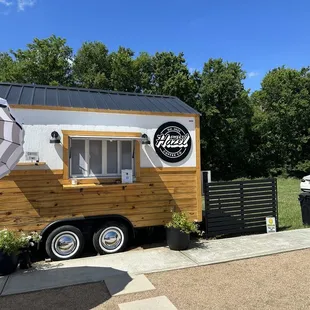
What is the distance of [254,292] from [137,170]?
119 inches

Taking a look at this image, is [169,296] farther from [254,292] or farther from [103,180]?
[103,180]

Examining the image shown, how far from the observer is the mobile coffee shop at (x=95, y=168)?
18.3 ft

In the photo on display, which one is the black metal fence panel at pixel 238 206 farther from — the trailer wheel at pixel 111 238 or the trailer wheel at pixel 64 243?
the trailer wheel at pixel 64 243

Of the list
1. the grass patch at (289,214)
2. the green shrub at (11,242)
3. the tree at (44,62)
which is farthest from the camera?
the tree at (44,62)

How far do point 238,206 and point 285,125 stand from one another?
20.5 metres

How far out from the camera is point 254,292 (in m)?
4.15

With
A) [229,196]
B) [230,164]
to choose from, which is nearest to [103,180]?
[229,196]

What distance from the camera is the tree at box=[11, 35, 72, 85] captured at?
2181cm

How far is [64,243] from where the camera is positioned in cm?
575

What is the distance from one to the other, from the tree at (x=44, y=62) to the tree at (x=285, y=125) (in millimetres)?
15908

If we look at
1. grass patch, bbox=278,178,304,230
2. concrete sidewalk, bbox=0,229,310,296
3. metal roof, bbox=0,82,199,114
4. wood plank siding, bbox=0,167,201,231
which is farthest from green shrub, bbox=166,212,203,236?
grass patch, bbox=278,178,304,230

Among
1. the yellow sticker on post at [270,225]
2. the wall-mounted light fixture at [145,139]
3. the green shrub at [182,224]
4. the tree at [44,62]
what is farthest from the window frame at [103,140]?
the tree at [44,62]

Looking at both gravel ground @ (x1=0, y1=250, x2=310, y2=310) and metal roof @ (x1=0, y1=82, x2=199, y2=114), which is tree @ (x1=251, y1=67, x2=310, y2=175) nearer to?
metal roof @ (x1=0, y1=82, x2=199, y2=114)

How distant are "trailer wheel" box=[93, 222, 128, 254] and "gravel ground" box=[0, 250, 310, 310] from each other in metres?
1.46
